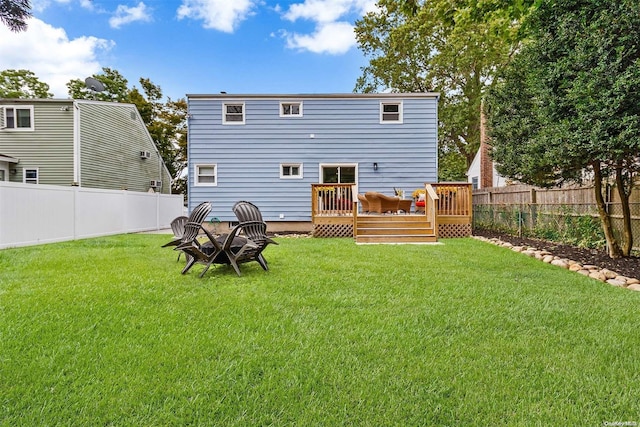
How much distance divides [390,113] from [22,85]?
83.7 feet

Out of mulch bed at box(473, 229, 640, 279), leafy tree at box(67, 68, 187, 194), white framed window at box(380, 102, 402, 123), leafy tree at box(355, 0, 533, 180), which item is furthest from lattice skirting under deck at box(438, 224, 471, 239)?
leafy tree at box(67, 68, 187, 194)

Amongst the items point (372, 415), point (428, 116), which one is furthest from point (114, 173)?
point (372, 415)

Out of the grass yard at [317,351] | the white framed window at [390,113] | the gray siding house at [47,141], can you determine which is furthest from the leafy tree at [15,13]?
the gray siding house at [47,141]

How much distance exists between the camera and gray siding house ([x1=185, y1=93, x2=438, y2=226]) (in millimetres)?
11922

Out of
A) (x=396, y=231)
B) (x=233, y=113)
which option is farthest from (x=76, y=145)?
(x=396, y=231)

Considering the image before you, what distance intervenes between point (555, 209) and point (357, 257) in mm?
4804

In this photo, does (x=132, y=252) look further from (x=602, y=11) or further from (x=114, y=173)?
(x=114, y=173)

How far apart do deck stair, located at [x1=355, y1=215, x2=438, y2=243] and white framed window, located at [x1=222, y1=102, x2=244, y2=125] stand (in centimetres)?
587

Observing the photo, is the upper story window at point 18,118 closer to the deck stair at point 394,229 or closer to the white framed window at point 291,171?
the white framed window at point 291,171

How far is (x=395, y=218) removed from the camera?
9328 mm

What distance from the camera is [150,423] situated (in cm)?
169

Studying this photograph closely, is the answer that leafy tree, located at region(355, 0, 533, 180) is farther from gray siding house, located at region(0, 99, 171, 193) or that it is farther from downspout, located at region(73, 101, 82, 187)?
gray siding house, located at region(0, 99, 171, 193)

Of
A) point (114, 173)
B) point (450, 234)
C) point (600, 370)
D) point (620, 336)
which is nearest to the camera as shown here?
point (600, 370)

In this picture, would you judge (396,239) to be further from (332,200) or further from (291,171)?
(291,171)
